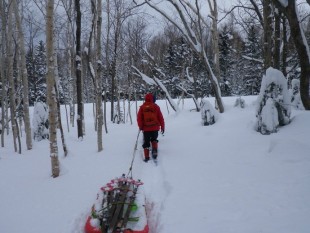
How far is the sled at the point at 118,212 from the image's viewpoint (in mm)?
3656

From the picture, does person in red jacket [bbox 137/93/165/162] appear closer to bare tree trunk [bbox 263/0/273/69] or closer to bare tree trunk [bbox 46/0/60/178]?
bare tree trunk [bbox 46/0/60/178]

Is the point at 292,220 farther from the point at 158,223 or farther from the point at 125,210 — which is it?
the point at 125,210

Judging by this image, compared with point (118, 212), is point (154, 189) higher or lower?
lower

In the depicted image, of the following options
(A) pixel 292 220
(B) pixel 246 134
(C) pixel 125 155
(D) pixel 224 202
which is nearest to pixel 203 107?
(B) pixel 246 134

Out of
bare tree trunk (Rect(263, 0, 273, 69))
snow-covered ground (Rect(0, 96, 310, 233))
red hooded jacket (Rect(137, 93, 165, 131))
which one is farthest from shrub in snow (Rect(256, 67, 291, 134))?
red hooded jacket (Rect(137, 93, 165, 131))

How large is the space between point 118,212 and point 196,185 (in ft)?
6.16

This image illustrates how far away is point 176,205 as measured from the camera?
451 centimetres

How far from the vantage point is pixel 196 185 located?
5.23 meters

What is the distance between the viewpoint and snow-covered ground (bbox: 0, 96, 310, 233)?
3.88 meters

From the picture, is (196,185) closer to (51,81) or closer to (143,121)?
(143,121)

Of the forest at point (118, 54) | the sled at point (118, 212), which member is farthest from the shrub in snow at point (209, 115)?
the sled at point (118, 212)

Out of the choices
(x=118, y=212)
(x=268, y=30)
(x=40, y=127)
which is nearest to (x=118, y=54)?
(x=40, y=127)

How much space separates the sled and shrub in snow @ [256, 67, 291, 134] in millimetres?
4090

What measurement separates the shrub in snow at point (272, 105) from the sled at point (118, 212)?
409 centimetres
